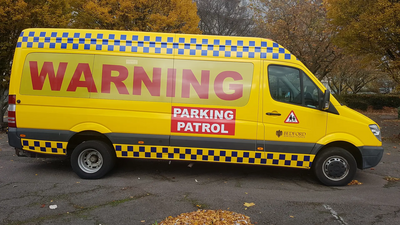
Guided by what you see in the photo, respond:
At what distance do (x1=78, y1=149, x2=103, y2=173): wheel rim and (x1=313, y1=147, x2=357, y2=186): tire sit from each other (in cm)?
390

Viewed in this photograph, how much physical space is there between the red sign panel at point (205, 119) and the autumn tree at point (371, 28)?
6301 millimetres

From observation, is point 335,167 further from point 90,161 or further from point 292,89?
point 90,161

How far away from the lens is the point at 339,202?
184 inches

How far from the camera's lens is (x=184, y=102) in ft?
17.3

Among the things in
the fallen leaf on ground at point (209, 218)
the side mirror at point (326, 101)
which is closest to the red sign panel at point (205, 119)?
the side mirror at point (326, 101)

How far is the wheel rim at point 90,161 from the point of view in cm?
555

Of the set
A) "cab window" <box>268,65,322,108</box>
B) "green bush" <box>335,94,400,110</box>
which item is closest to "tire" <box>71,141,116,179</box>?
"cab window" <box>268,65,322,108</box>

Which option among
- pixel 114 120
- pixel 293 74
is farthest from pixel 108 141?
pixel 293 74

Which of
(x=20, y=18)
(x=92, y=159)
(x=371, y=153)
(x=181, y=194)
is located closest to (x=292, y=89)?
(x=371, y=153)

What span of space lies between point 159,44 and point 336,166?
379 cm

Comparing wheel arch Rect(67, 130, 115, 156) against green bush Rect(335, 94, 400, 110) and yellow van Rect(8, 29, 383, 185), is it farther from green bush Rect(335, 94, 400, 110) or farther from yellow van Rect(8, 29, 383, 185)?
green bush Rect(335, 94, 400, 110)

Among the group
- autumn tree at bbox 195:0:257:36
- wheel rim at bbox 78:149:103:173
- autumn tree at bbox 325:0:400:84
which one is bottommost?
wheel rim at bbox 78:149:103:173

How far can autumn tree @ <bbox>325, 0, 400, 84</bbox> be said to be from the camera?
8.66 m

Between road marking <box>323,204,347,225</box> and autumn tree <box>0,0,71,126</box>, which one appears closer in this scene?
road marking <box>323,204,347,225</box>
